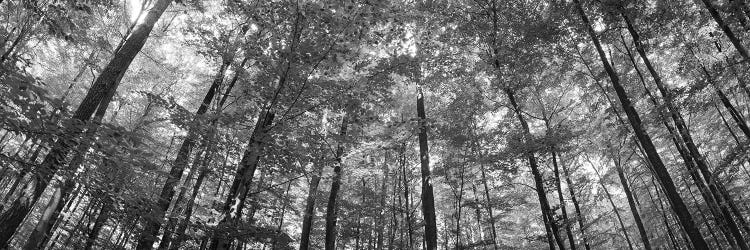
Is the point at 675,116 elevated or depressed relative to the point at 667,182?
elevated

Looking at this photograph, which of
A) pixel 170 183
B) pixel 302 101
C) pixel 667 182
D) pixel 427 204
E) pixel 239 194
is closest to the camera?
pixel 239 194

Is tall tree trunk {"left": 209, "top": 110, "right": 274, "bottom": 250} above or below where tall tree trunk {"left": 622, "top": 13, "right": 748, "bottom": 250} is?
below

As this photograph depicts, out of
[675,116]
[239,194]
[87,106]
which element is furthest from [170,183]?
[675,116]

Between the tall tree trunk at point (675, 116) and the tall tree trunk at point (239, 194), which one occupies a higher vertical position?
the tall tree trunk at point (675, 116)

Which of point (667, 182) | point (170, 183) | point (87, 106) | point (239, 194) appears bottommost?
point (239, 194)

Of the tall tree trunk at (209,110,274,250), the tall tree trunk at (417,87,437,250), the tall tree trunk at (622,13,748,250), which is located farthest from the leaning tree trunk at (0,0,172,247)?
the tall tree trunk at (622,13,748,250)

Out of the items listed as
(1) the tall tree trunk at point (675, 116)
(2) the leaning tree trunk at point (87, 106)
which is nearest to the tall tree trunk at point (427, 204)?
(1) the tall tree trunk at point (675, 116)

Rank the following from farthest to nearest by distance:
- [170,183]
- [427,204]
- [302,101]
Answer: [427,204] → [170,183] → [302,101]

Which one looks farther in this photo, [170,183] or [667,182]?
[170,183]

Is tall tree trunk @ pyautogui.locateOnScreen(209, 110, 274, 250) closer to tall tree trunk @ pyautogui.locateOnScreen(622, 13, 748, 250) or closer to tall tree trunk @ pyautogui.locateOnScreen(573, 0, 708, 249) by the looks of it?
tall tree trunk @ pyautogui.locateOnScreen(622, 13, 748, 250)

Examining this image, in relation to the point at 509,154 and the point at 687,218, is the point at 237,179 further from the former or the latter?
the point at 687,218

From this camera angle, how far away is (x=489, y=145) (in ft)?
42.0

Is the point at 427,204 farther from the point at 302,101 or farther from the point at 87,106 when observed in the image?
the point at 87,106

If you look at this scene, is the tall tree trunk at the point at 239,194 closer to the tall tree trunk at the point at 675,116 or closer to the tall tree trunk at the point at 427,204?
the tall tree trunk at the point at 427,204
